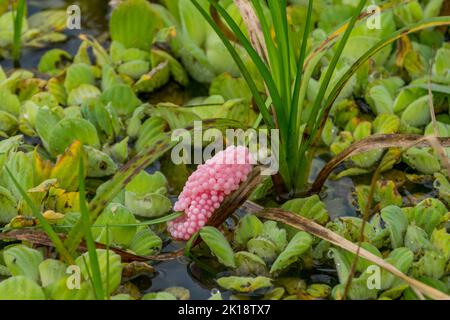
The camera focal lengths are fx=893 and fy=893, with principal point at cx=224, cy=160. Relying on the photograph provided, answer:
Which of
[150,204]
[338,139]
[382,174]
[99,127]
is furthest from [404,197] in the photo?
[99,127]

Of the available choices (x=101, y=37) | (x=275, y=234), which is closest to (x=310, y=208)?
(x=275, y=234)

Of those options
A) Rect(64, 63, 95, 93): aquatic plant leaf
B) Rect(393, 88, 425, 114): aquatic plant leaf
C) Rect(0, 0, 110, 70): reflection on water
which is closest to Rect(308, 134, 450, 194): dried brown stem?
Rect(393, 88, 425, 114): aquatic plant leaf

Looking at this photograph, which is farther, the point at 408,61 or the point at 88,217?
the point at 408,61

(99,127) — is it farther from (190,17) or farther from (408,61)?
(408,61)

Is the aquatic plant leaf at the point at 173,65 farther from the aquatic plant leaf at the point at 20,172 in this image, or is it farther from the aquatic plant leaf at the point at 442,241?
the aquatic plant leaf at the point at 442,241

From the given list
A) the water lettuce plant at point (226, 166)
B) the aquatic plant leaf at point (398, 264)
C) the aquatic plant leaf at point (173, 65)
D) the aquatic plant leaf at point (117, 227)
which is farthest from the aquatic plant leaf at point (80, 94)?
the aquatic plant leaf at point (398, 264)

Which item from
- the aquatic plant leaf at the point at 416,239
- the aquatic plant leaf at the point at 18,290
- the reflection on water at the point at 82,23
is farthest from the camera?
the reflection on water at the point at 82,23
